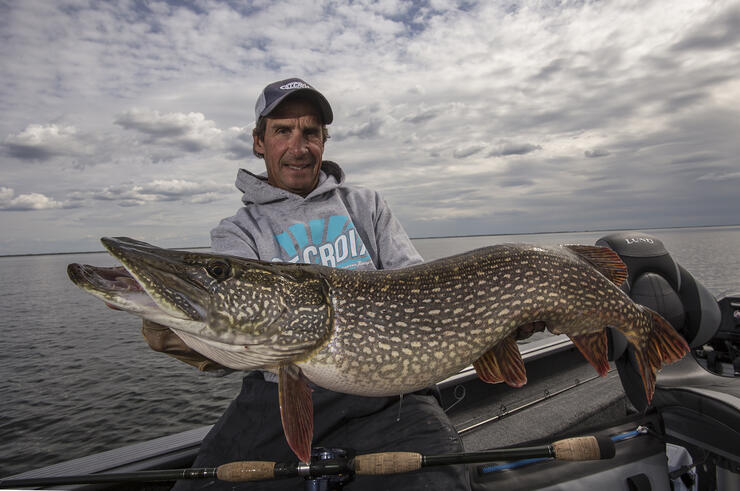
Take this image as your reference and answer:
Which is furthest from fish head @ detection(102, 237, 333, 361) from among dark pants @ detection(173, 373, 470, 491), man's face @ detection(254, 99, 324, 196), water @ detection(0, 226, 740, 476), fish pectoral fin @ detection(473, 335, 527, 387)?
water @ detection(0, 226, 740, 476)

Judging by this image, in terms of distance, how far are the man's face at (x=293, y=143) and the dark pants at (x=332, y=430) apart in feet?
4.34

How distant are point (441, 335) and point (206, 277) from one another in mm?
1040

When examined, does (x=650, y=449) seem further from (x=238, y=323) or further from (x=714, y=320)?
(x=238, y=323)

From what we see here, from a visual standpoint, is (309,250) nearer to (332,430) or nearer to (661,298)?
(332,430)

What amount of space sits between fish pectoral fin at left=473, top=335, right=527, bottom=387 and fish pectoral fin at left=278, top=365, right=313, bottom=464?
0.84m

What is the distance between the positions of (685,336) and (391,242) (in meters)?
1.90

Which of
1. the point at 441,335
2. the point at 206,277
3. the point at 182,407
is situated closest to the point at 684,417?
the point at 441,335

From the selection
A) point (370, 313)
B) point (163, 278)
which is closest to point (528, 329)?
point (370, 313)

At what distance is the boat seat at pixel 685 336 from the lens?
203 centimetres

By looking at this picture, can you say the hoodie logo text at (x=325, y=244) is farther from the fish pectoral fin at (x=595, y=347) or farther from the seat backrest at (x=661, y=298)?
the seat backrest at (x=661, y=298)

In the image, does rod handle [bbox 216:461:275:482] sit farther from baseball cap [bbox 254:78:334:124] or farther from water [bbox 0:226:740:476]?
water [bbox 0:226:740:476]

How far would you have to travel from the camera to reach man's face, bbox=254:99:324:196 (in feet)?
8.62

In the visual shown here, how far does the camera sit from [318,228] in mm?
2549

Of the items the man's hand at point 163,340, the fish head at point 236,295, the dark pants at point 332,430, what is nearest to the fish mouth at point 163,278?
the fish head at point 236,295
